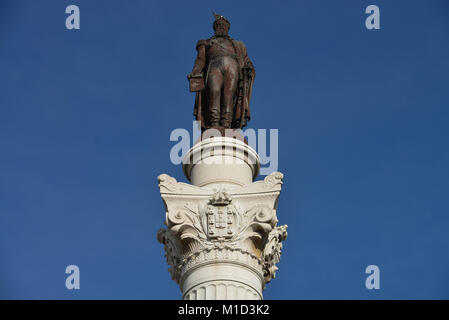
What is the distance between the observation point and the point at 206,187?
75.6ft

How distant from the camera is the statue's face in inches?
1056

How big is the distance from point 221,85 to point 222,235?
214 inches

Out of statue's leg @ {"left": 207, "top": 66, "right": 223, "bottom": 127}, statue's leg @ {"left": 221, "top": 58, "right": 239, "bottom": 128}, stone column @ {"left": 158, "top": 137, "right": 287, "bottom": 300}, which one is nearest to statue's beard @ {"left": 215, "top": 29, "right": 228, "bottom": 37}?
statue's leg @ {"left": 221, "top": 58, "right": 239, "bottom": 128}

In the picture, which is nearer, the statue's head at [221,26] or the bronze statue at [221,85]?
the bronze statue at [221,85]

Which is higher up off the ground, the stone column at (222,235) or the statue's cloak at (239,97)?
the statue's cloak at (239,97)

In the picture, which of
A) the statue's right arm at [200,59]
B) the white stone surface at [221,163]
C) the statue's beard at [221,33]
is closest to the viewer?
the white stone surface at [221,163]

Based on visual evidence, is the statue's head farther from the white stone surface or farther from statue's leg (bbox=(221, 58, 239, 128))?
the white stone surface

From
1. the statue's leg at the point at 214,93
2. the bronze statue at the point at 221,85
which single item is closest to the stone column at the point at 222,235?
the statue's leg at the point at 214,93

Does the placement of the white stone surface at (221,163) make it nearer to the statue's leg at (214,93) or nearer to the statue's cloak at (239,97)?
the statue's leg at (214,93)

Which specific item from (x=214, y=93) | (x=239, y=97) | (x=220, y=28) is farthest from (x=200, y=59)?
(x=239, y=97)

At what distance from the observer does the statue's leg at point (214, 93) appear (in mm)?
25250

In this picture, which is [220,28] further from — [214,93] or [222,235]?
[222,235]

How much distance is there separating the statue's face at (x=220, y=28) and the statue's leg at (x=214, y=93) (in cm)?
145
